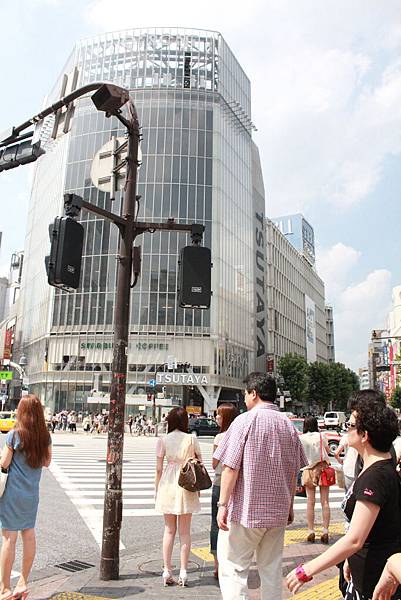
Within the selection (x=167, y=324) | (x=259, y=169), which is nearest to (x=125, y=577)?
(x=167, y=324)

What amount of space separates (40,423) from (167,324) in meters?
44.9

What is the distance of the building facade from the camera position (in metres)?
72.9

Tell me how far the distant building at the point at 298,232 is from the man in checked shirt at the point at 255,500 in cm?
10769

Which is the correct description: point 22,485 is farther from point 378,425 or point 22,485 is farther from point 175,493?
point 378,425

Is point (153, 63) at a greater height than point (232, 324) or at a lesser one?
greater

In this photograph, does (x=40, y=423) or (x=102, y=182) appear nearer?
(x=40, y=423)

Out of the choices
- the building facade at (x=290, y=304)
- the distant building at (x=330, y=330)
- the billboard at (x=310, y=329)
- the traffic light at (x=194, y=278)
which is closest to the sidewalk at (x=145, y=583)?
the traffic light at (x=194, y=278)

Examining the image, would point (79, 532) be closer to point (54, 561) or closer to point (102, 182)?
point (54, 561)

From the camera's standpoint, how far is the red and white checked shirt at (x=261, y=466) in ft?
10.9

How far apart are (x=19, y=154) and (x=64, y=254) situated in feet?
11.3

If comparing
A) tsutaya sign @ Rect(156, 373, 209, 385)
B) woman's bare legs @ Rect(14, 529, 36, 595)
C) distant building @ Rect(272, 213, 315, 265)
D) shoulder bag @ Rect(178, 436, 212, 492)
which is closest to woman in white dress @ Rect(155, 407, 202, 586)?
shoulder bag @ Rect(178, 436, 212, 492)

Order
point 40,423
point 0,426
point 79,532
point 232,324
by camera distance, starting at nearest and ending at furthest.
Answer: point 40,423, point 79,532, point 0,426, point 232,324

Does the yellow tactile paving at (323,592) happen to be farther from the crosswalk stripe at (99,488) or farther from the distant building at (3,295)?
the distant building at (3,295)

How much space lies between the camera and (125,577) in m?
4.93
